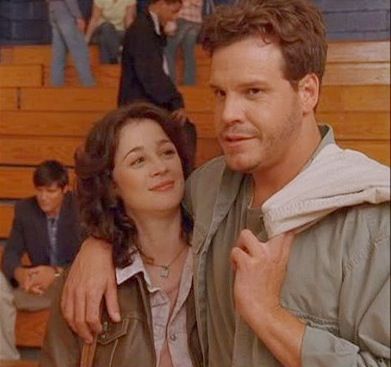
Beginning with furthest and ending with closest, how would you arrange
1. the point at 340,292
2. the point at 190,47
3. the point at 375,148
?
the point at 190,47 → the point at 375,148 → the point at 340,292

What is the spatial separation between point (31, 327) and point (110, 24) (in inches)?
18.3

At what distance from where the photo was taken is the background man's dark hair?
1.11 m

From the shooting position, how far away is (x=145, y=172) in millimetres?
976

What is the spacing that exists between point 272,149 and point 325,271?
0.15m

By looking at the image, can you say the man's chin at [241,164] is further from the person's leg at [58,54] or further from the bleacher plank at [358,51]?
the person's leg at [58,54]

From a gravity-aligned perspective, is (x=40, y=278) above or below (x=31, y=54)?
below

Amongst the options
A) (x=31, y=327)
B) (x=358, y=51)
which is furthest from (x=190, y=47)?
(x=31, y=327)

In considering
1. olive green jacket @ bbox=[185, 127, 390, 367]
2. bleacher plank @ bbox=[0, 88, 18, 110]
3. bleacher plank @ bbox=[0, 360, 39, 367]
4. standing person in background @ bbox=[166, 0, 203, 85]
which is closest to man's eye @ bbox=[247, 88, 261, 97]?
olive green jacket @ bbox=[185, 127, 390, 367]

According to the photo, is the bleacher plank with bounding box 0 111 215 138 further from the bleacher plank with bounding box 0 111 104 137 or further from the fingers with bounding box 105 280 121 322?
the fingers with bounding box 105 280 121 322

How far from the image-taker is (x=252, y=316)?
82 cm

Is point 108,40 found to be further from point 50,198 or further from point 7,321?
point 7,321

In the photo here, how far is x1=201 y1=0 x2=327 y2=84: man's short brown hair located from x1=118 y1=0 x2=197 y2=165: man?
0.75 ft

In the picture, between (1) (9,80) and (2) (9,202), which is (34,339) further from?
(1) (9,80)

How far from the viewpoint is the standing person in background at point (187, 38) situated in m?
1.05
